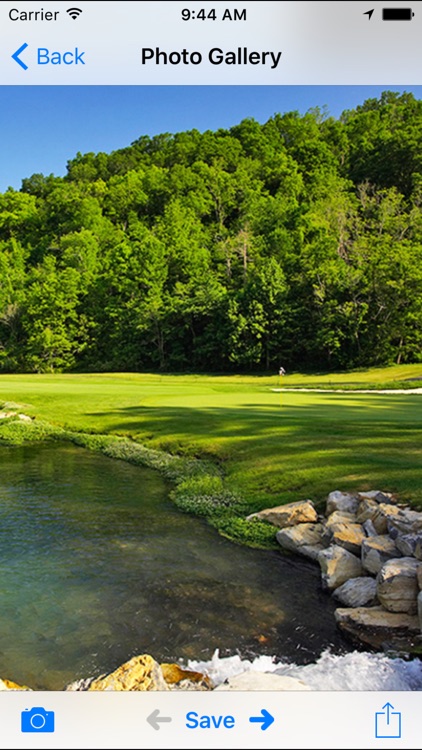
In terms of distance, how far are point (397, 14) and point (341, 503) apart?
836 cm

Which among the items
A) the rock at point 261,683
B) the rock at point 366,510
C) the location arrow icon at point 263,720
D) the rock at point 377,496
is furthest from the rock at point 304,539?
the location arrow icon at point 263,720

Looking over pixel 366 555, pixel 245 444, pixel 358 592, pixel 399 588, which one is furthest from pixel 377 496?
pixel 245 444

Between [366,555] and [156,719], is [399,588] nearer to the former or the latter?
[366,555]

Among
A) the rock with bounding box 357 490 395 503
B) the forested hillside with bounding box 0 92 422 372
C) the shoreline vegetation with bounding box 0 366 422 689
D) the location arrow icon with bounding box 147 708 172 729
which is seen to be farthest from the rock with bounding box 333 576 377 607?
the forested hillside with bounding box 0 92 422 372

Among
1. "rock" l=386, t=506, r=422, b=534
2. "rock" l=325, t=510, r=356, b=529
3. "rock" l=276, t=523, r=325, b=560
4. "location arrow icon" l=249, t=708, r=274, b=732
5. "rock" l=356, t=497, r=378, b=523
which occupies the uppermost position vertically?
"location arrow icon" l=249, t=708, r=274, b=732

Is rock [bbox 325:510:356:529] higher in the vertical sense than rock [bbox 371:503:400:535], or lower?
lower

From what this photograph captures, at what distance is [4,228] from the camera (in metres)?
83.3

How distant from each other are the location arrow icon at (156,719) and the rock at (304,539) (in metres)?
6.84

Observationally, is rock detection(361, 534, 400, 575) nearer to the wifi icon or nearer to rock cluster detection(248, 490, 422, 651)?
rock cluster detection(248, 490, 422, 651)

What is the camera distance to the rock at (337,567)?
8055mm

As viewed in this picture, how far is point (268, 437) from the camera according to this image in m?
16.1

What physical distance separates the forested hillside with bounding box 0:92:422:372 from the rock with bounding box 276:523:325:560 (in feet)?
160

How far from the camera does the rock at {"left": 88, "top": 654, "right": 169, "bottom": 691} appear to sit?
4.69 m

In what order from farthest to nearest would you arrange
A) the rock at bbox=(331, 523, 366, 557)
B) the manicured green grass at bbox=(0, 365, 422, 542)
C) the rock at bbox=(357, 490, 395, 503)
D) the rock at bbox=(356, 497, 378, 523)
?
the manicured green grass at bbox=(0, 365, 422, 542) < the rock at bbox=(357, 490, 395, 503) < the rock at bbox=(356, 497, 378, 523) < the rock at bbox=(331, 523, 366, 557)
